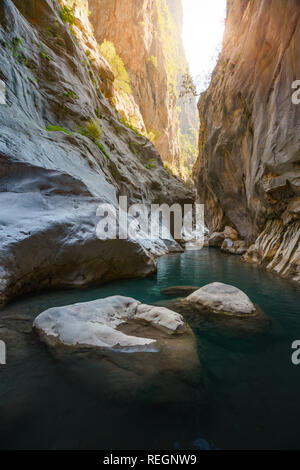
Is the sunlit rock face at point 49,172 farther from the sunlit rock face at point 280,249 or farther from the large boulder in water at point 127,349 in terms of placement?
the sunlit rock face at point 280,249

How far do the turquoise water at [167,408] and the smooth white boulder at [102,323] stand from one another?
0.75ft

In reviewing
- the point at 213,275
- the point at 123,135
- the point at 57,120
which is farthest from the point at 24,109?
the point at 123,135

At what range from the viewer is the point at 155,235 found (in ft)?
41.6

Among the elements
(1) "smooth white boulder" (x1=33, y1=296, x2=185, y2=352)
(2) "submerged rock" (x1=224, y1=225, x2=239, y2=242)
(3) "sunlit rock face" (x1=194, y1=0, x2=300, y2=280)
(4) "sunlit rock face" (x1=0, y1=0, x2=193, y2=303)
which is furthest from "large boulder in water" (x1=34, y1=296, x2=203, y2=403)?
(2) "submerged rock" (x1=224, y1=225, x2=239, y2=242)

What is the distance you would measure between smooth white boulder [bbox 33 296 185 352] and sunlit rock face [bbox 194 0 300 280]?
6.40 meters

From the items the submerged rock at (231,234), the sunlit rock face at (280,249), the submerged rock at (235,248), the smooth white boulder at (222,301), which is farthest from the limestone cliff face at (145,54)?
the smooth white boulder at (222,301)

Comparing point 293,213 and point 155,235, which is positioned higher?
point 293,213

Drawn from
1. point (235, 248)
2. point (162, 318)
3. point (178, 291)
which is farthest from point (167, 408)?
point (235, 248)

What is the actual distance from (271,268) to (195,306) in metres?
5.26

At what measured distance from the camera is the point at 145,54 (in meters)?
25.8

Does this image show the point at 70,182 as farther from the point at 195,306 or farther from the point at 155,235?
the point at 155,235
